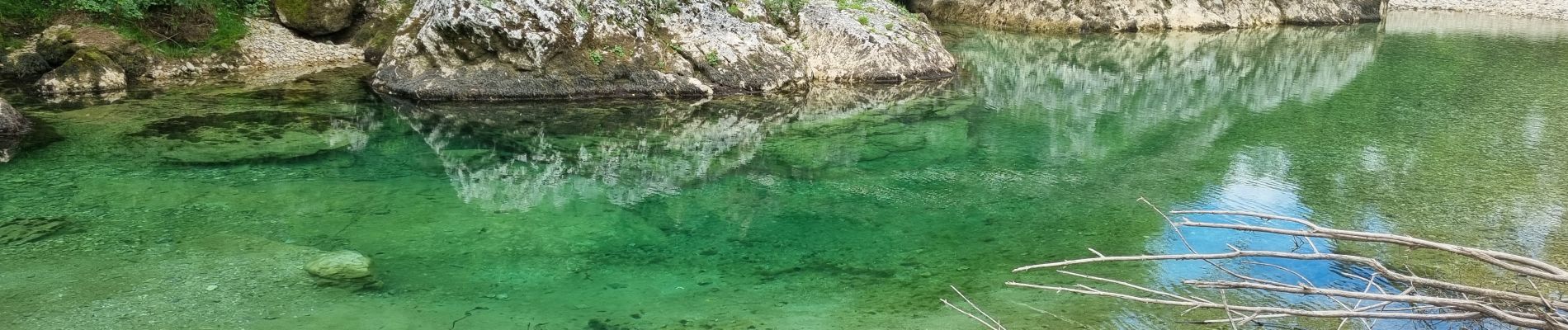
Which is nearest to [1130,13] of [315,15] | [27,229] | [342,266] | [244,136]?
[315,15]

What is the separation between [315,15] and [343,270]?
29.8 ft

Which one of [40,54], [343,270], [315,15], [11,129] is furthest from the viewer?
[315,15]

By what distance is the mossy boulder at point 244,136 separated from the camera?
25.9 feet

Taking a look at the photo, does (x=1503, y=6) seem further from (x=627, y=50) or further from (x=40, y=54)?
(x=40, y=54)

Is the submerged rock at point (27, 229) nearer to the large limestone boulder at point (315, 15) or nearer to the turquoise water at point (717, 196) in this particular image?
the turquoise water at point (717, 196)

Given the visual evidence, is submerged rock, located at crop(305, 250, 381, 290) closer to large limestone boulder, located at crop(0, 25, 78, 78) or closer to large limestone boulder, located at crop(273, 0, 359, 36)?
large limestone boulder, located at crop(0, 25, 78, 78)

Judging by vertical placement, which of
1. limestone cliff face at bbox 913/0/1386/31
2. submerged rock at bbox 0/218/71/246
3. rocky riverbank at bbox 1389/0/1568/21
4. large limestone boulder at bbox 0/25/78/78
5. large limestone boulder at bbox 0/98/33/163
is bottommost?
rocky riverbank at bbox 1389/0/1568/21

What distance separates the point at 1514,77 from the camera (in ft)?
46.7

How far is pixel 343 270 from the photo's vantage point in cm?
521

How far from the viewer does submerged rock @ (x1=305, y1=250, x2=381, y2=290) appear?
506 cm

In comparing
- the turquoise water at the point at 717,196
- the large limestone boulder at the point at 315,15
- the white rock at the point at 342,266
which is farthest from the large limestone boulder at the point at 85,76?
the white rock at the point at 342,266

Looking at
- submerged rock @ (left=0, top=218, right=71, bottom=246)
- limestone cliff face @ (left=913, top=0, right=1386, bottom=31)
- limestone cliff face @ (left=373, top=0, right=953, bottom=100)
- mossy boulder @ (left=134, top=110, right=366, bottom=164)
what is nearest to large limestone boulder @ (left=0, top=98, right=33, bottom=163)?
mossy boulder @ (left=134, top=110, right=366, bottom=164)

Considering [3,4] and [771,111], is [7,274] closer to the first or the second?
[771,111]

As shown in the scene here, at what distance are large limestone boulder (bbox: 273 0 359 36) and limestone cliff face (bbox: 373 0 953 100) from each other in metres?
2.00
